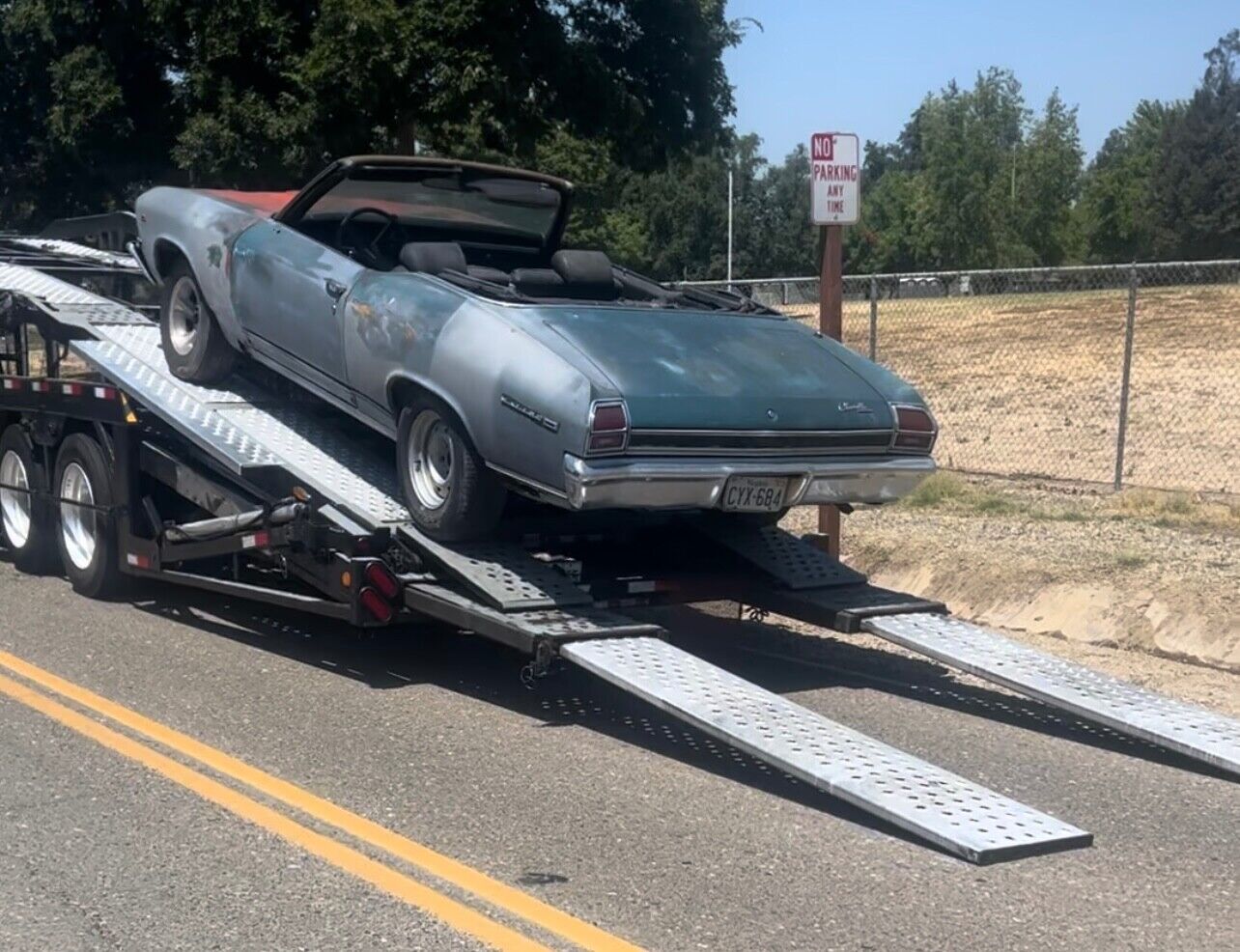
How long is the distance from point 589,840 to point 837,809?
974 millimetres

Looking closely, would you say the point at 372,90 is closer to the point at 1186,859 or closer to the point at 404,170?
the point at 404,170

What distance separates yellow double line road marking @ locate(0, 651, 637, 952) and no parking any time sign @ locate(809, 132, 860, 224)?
17.1ft

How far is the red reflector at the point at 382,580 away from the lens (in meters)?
7.52

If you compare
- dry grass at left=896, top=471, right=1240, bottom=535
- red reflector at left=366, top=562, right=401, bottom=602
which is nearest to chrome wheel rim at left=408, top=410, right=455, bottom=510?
red reflector at left=366, top=562, right=401, bottom=602

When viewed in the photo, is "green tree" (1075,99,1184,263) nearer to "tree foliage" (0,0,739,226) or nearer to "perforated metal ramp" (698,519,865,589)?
"tree foliage" (0,0,739,226)

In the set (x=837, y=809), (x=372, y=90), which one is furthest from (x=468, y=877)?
(x=372, y=90)

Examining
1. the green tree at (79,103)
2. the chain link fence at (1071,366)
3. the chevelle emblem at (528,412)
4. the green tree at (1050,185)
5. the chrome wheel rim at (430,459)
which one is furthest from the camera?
the green tree at (1050,185)

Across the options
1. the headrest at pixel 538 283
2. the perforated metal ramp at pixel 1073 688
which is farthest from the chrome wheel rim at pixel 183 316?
the perforated metal ramp at pixel 1073 688

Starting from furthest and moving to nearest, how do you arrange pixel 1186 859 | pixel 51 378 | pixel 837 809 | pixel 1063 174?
pixel 1063 174, pixel 51 378, pixel 837 809, pixel 1186 859

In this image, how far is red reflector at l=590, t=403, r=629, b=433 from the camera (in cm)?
688

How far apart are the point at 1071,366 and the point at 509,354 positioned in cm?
1490

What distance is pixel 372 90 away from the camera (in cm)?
2097

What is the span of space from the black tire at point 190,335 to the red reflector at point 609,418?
3.39m

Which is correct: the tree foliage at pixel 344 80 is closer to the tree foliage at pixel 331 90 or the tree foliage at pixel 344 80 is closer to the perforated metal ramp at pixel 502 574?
the tree foliage at pixel 331 90
